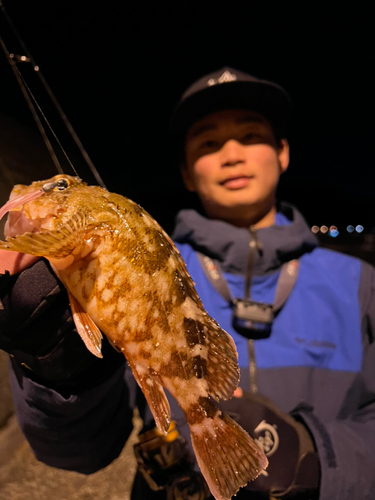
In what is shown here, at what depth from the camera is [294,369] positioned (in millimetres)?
1970

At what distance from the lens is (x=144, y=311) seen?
3.83 feet

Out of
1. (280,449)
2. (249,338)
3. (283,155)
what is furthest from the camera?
(283,155)

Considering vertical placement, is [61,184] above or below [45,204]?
above

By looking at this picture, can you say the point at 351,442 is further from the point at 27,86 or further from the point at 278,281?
the point at 27,86

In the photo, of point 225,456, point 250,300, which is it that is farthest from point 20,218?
point 250,300

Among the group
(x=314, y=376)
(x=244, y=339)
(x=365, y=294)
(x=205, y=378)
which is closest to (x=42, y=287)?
(x=205, y=378)

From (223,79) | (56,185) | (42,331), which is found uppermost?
(223,79)

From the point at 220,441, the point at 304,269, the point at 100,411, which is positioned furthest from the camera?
the point at 304,269

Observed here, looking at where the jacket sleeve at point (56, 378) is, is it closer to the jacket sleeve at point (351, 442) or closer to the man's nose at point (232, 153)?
the jacket sleeve at point (351, 442)

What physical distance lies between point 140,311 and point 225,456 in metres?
0.78

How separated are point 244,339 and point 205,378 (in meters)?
0.98

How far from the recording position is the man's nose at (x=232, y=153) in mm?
2316

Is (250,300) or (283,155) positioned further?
(283,155)

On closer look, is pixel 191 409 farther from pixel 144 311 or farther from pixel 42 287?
pixel 42 287
